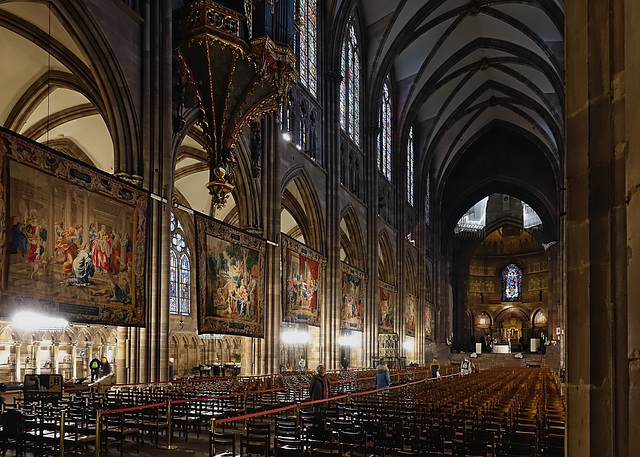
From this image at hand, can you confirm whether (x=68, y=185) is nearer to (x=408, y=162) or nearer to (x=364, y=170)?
(x=364, y=170)

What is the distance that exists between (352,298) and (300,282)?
23.3ft

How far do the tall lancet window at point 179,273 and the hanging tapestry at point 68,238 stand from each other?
1393 centimetres

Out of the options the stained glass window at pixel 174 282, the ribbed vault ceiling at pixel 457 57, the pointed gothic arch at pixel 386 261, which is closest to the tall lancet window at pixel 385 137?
the ribbed vault ceiling at pixel 457 57

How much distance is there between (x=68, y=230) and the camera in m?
13.7

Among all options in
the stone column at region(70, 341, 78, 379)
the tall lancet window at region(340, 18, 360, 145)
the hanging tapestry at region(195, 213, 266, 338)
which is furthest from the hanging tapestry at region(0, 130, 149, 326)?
the tall lancet window at region(340, 18, 360, 145)

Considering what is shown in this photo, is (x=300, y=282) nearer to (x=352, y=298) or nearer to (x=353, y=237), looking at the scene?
(x=352, y=298)

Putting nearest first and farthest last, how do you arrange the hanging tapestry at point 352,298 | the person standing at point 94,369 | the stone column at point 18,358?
the person standing at point 94,369 < the stone column at point 18,358 < the hanging tapestry at point 352,298

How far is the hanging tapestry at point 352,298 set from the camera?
30391mm

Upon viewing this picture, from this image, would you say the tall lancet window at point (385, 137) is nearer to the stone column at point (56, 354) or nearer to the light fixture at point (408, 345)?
the light fixture at point (408, 345)

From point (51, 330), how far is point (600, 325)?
863 inches

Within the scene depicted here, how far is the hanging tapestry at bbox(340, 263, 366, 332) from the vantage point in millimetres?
30391

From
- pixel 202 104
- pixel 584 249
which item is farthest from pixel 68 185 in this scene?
pixel 584 249

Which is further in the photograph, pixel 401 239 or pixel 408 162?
pixel 408 162

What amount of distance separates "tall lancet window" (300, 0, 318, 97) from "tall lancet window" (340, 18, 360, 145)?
8.58ft
